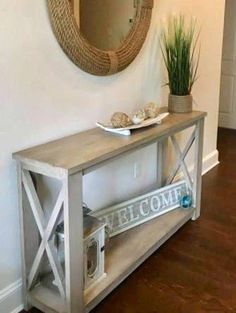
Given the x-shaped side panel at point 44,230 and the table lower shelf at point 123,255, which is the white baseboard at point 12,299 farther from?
the x-shaped side panel at point 44,230

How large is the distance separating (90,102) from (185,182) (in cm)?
106

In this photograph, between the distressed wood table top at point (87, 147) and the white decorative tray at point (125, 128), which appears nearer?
the distressed wood table top at point (87, 147)

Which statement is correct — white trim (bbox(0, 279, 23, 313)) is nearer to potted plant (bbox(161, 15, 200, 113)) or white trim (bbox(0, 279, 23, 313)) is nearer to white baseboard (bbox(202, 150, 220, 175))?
potted plant (bbox(161, 15, 200, 113))

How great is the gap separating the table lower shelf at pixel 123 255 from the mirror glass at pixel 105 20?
1144mm

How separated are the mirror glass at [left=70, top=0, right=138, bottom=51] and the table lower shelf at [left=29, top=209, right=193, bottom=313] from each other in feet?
3.75

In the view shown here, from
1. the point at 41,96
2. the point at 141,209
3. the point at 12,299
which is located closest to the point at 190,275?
the point at 141,209

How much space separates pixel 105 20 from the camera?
8.07 ft

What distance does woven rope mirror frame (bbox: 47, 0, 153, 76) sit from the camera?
2072mm

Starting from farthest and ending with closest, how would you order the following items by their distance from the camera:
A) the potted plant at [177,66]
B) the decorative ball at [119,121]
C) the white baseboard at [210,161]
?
the white baseboard at [210,161]
the potted plant at [177,66]
the decorative ball at [119,121]

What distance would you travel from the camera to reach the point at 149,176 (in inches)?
127

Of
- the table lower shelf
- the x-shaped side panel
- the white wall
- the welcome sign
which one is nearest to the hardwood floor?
the table lower shelf

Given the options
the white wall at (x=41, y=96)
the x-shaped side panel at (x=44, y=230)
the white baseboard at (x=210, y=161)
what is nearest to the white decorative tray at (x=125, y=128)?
the white wall at (x=41, y=96)

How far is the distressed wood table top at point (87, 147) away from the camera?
190cm

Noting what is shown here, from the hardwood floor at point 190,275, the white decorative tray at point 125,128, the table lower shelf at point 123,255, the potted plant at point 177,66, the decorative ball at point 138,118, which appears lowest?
the hardwood floor at point 190,275
